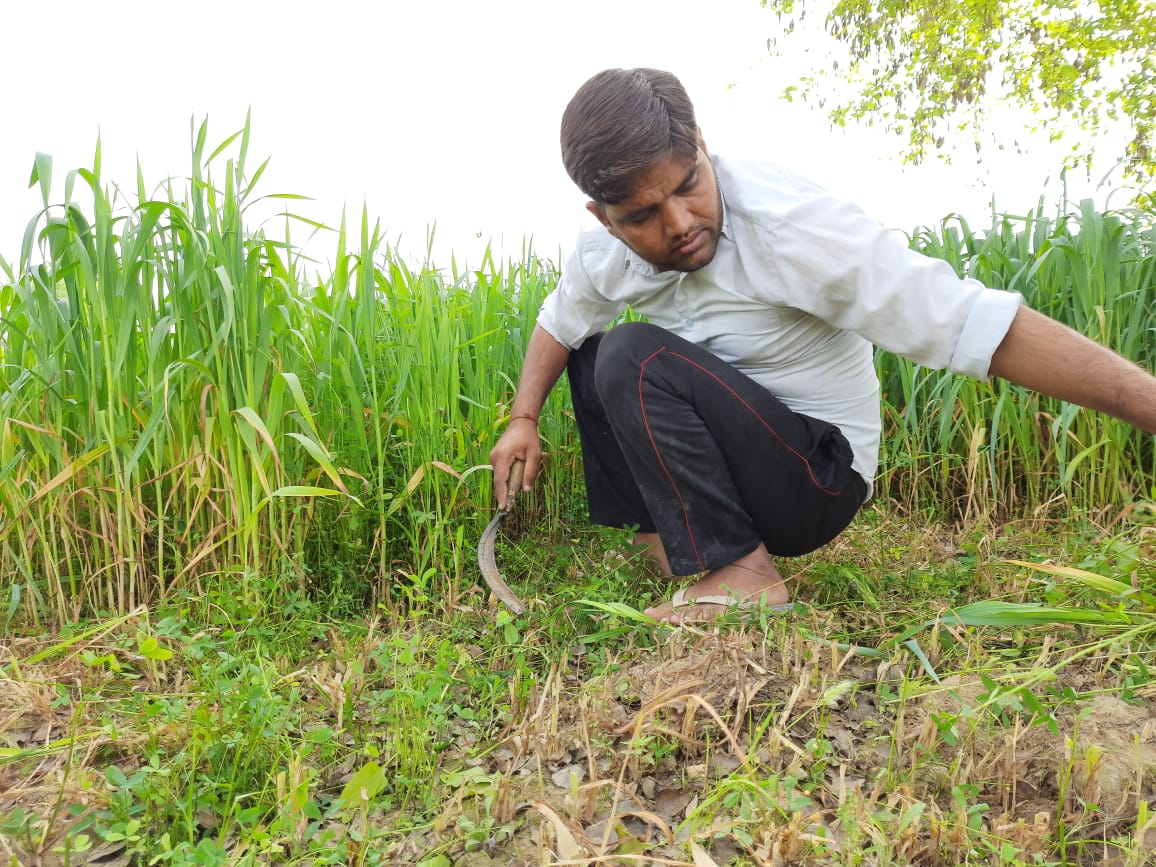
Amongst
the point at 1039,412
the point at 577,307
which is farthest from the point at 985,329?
the point at 1039,412

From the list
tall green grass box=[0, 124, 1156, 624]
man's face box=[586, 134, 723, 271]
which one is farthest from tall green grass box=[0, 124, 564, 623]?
man's face box=[586, 134, 723, 271]

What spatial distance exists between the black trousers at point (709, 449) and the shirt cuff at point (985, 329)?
0.46 m

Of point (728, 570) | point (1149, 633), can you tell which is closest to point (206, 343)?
point (728, 570)

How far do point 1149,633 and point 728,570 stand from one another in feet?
2.80

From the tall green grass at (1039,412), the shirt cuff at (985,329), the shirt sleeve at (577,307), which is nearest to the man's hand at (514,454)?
the shirt sleeve at (577,307)

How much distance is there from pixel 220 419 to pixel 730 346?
1268mm

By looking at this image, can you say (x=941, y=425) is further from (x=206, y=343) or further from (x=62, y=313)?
(x=62, y=313)

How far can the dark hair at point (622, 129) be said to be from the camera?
1.62 metres

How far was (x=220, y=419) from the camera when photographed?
2.00m

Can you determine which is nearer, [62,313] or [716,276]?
[716,276]

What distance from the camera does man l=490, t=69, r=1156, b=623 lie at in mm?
1590

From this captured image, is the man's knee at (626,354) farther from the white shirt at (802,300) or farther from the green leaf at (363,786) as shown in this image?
the green leaf at (363,786)

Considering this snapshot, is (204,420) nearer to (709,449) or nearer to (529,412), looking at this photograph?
(529,412)

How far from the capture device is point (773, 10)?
427 inches
